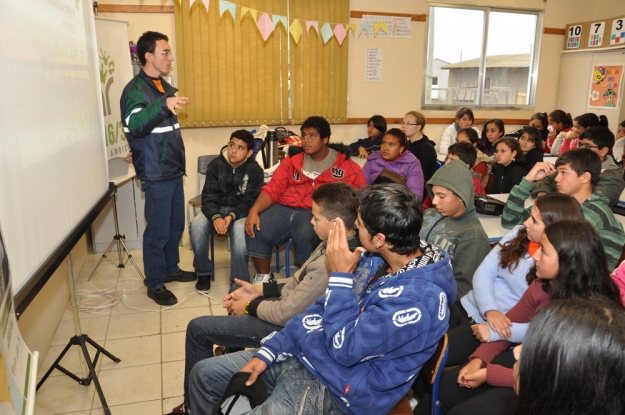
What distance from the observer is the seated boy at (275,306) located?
1.85 meters

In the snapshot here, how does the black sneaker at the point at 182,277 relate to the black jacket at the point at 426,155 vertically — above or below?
below

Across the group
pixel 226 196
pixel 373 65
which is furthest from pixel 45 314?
pixel 373 65

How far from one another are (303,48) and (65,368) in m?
3.87

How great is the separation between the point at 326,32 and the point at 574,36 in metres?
3.26

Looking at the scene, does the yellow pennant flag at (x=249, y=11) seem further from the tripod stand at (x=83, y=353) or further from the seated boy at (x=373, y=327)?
the seated boy at (x=373, y=327)

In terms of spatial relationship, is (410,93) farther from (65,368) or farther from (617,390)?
(617,390)

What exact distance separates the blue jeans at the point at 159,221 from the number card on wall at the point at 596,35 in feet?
17.1

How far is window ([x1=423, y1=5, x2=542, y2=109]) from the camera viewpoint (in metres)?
5.89

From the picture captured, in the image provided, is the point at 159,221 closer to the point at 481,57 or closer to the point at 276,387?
the point at 276,387

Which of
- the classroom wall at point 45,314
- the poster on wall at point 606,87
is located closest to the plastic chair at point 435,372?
the classroom wall at point 45,314

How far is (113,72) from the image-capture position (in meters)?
3.68

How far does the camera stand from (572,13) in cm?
616

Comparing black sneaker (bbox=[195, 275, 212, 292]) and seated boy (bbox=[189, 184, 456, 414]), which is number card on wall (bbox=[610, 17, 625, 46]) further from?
seated boy (bbox=[189, 184, 456, 414])

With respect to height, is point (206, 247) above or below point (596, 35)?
below
